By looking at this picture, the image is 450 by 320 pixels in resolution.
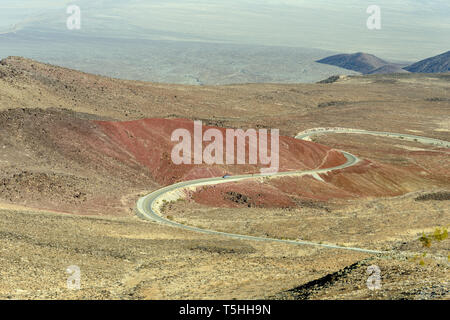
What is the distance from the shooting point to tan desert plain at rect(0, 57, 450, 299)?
27.9 metres

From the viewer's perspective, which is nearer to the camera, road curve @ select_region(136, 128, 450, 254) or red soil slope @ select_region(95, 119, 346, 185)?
road curve @ select_region(136, 128, 450, 254)

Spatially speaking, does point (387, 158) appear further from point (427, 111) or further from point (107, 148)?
point (427, 111)

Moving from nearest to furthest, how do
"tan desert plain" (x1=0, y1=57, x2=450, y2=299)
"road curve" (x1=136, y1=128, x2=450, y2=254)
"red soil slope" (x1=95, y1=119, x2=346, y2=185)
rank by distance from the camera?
"tan desert plain" (x1=0, y1=57, x2=450, y2=299) → "road curve" (x1=136, y1=128, x2=450, y2=254) → "red soil slope" (x1=95, y1=119, x2=346, y2=185)

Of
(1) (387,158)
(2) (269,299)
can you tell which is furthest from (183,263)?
(1) (387,158)

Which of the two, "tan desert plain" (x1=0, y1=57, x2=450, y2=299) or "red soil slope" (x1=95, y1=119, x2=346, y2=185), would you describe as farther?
"red soil slope" (x1=95, y1=119, x2=346, y2=185)

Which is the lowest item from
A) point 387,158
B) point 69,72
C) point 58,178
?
point 387,158

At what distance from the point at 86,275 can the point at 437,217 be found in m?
43.2

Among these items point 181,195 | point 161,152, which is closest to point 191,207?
point 181,195

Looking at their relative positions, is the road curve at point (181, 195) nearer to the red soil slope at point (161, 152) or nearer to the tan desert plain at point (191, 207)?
the tan desert plain at point (191, 207)

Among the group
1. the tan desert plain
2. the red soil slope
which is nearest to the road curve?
the tan desert plain

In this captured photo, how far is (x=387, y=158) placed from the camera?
9994 cm

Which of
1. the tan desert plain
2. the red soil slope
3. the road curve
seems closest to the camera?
the tan desert plain

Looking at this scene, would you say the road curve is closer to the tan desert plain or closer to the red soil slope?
the tan desert plain
